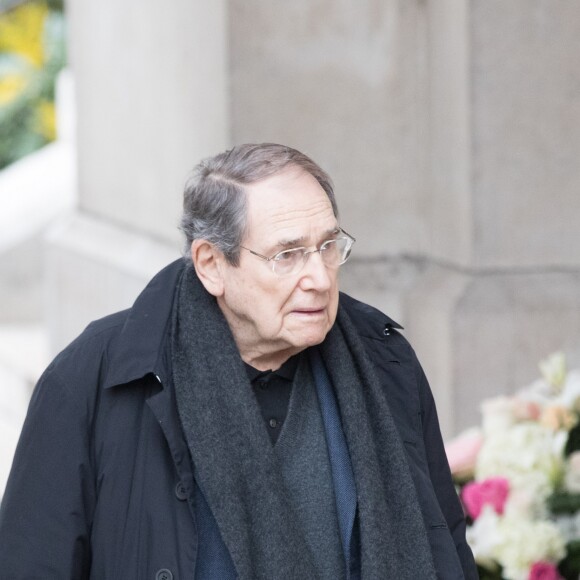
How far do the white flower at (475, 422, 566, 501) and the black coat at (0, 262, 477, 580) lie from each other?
2.88 feet

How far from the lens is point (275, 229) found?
2465mm

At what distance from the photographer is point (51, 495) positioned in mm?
2391

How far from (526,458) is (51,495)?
43.4 inches

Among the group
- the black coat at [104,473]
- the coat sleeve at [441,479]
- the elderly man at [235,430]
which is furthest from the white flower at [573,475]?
the black coat at [104,473]

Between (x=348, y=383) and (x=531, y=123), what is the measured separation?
2480mm

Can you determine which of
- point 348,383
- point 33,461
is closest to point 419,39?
point 348,383

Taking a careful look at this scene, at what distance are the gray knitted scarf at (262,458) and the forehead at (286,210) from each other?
0.75ft

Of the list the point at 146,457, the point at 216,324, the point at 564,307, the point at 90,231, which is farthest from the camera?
the point at 90,231

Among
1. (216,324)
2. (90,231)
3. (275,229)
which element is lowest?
(90,231)

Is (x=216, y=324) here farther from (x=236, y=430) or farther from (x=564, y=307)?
(x=564, y=307)

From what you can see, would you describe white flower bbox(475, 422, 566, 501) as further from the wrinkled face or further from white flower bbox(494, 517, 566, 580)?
the wrinkled face

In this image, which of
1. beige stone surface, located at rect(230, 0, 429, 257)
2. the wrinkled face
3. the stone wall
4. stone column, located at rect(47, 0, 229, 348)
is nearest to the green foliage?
stone column, located at rect(47, 0, 229, 348)

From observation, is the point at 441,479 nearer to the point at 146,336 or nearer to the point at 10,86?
the point at 146,336

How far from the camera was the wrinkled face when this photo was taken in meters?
2.46
